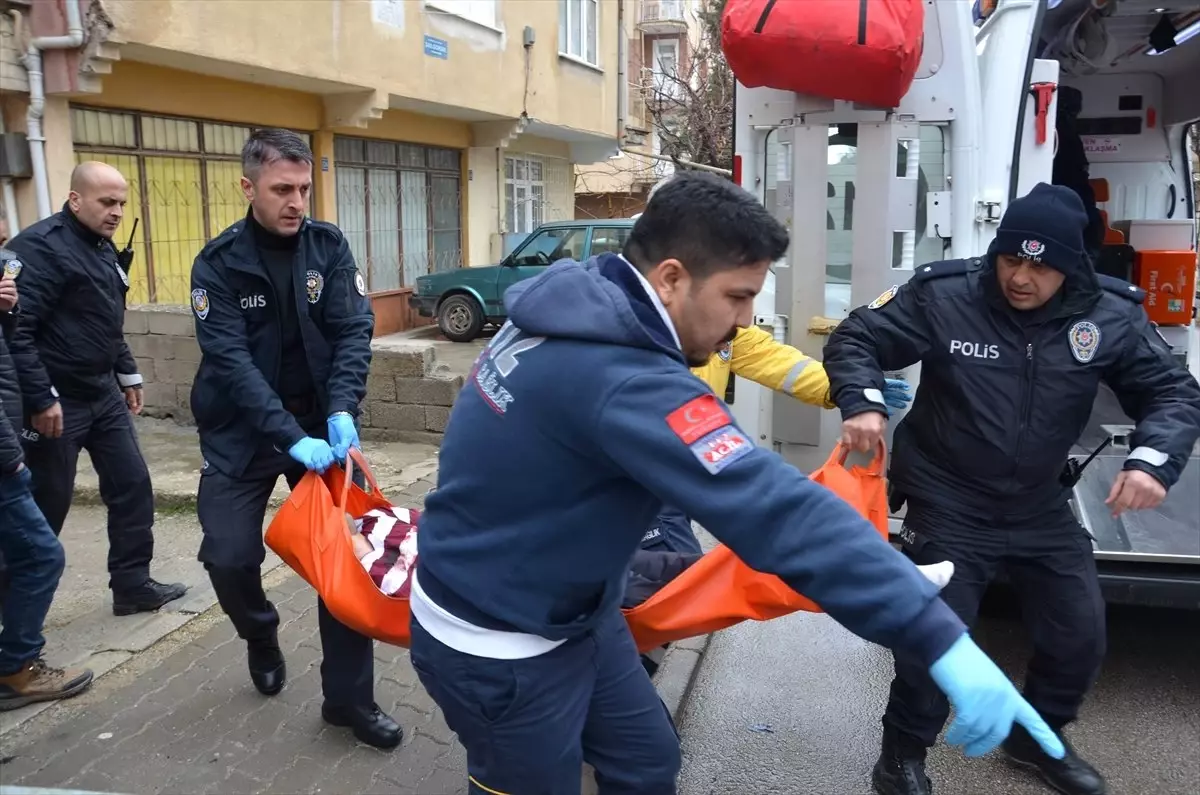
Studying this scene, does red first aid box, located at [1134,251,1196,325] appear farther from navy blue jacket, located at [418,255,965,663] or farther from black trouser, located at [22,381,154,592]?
black trouser, located at [22,381,154,592]

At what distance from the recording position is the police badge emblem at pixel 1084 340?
115 inches

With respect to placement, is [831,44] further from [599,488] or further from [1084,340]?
[599,488]

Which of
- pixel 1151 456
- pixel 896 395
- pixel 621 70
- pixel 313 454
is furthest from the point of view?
pixel 621 70

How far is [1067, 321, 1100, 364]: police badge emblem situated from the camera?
9.61 feet

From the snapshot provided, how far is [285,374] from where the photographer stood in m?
3.45

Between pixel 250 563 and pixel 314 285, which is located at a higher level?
pixel 314 285

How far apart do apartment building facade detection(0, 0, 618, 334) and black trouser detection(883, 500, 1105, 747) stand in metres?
7.98

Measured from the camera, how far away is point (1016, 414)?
9.69 ft

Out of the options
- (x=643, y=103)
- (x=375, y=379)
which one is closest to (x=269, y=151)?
(x=375, y=379)

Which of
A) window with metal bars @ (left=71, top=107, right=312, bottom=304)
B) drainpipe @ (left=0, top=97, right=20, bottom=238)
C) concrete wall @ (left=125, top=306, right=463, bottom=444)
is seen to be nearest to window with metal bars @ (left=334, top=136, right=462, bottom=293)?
window with metal bars @ (left=71, top=107, right=312, bottom=304)

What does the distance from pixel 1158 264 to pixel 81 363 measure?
6.25 meters

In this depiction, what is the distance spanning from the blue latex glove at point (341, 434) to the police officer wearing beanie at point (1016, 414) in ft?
5.17

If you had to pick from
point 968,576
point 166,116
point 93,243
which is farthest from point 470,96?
point 968,576

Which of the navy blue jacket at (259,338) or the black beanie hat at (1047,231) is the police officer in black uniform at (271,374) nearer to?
the navy blue jacket at (259,338)
